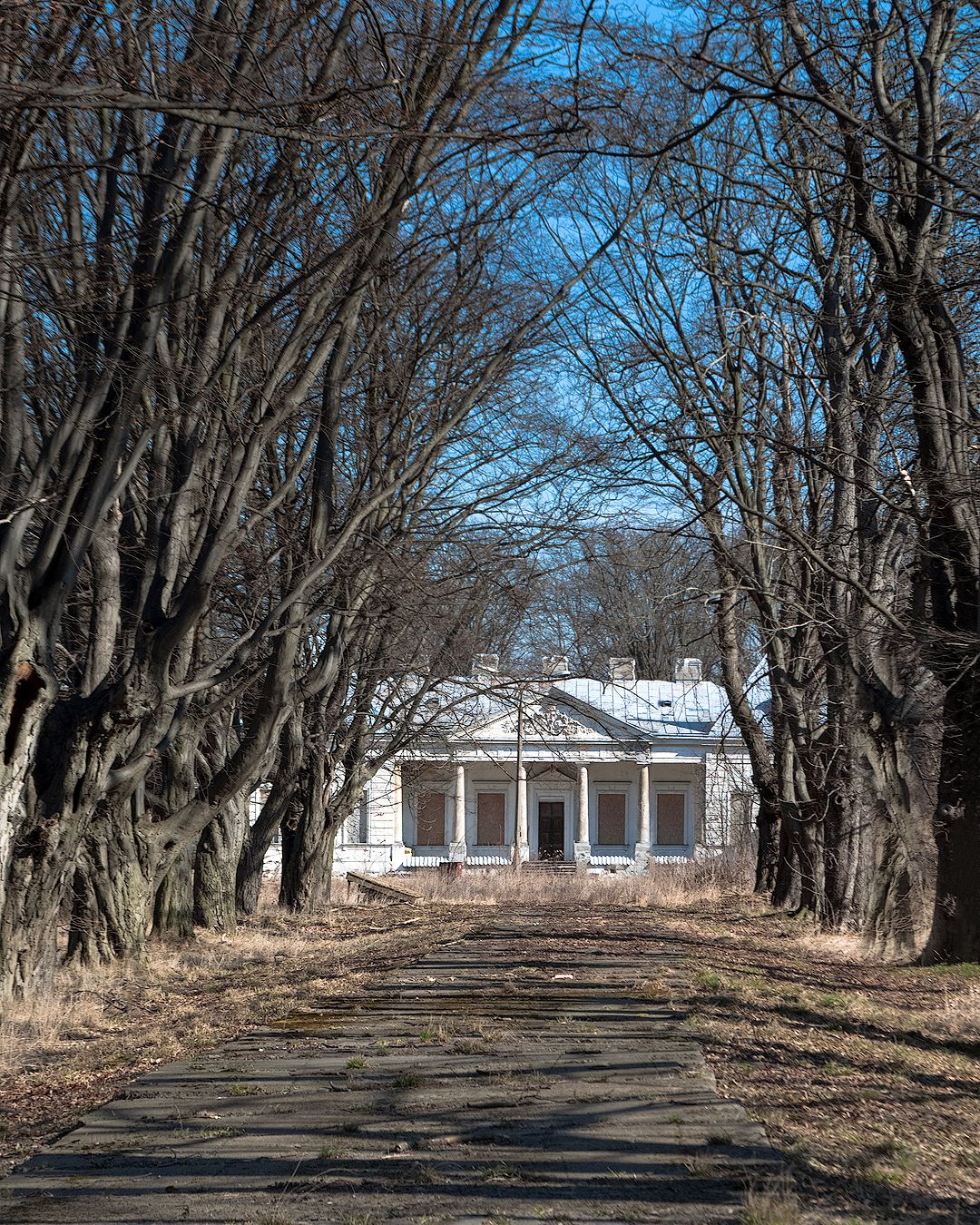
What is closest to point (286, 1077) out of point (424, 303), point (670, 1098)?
point (670, 1098)

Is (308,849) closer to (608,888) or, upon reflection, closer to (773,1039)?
(608,888)

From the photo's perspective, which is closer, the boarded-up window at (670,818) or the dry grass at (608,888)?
the dry grass at (608,888)

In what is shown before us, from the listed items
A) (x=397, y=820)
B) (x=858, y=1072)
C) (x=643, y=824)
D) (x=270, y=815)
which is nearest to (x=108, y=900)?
(x=270, y=815)

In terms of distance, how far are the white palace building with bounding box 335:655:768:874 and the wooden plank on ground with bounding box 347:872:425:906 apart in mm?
12922

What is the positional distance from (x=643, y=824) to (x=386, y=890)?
20.8 meters

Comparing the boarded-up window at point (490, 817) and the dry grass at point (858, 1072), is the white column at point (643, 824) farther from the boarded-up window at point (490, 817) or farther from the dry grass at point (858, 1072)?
the dry grass at point (858, 1072)

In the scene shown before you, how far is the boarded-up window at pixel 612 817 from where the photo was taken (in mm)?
48688

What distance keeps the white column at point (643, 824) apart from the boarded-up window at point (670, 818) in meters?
1.55

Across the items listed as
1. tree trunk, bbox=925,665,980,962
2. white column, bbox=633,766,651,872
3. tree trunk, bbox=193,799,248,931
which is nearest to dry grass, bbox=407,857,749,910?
tree trunk, bbox=193,799,248,931

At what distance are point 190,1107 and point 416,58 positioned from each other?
7.57 meters

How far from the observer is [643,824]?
46.5 metres

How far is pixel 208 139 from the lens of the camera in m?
9.75

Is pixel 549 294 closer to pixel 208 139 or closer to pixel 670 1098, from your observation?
pixel 208 139

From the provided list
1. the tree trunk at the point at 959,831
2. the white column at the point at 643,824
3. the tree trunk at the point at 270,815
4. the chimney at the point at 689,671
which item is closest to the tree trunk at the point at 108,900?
the tree trunk at the point at 270,815
